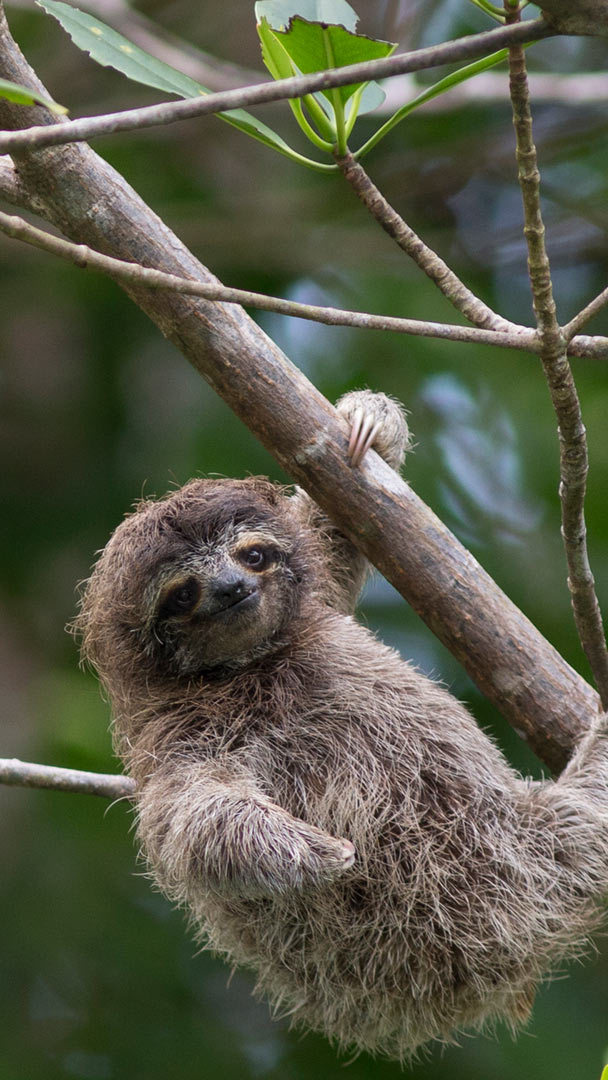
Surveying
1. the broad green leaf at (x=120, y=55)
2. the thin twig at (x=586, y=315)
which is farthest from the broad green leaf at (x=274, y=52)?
the thin twig at (x=586, y=315)

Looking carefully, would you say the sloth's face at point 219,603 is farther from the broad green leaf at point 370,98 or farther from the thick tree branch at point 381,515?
the broad green leaf at point 370,98

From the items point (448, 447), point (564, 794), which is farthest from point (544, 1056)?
point (448, 447)

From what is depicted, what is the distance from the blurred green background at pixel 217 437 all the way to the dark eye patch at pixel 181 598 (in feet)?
7.31

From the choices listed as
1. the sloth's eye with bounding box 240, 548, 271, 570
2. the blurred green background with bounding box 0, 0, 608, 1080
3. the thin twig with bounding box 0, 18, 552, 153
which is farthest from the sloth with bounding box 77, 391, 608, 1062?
the blurred green background with bounding box 0, 0, 608, 1080

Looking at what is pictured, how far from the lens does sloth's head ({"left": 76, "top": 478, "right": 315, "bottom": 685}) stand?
3.25 meters

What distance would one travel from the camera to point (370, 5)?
6555 millimetres

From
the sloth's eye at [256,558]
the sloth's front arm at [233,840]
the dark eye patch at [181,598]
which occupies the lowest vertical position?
the sloth's front arm at [233,840]

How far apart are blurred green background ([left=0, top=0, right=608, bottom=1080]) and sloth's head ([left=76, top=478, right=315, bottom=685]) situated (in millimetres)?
1917

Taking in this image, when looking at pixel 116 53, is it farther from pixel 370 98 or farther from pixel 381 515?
pixel 381 515

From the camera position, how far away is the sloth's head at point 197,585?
10.7ft

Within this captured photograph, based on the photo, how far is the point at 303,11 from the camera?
93.7 inches

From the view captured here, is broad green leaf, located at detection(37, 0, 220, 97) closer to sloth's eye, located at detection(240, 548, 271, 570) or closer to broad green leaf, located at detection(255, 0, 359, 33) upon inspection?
broad green leaf, located at detection(255, 0, 359, 33)

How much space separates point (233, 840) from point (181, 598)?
2.90 feet

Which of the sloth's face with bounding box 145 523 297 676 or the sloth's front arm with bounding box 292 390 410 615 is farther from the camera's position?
the sloth's front arm with bounding box 292 390 410 615
